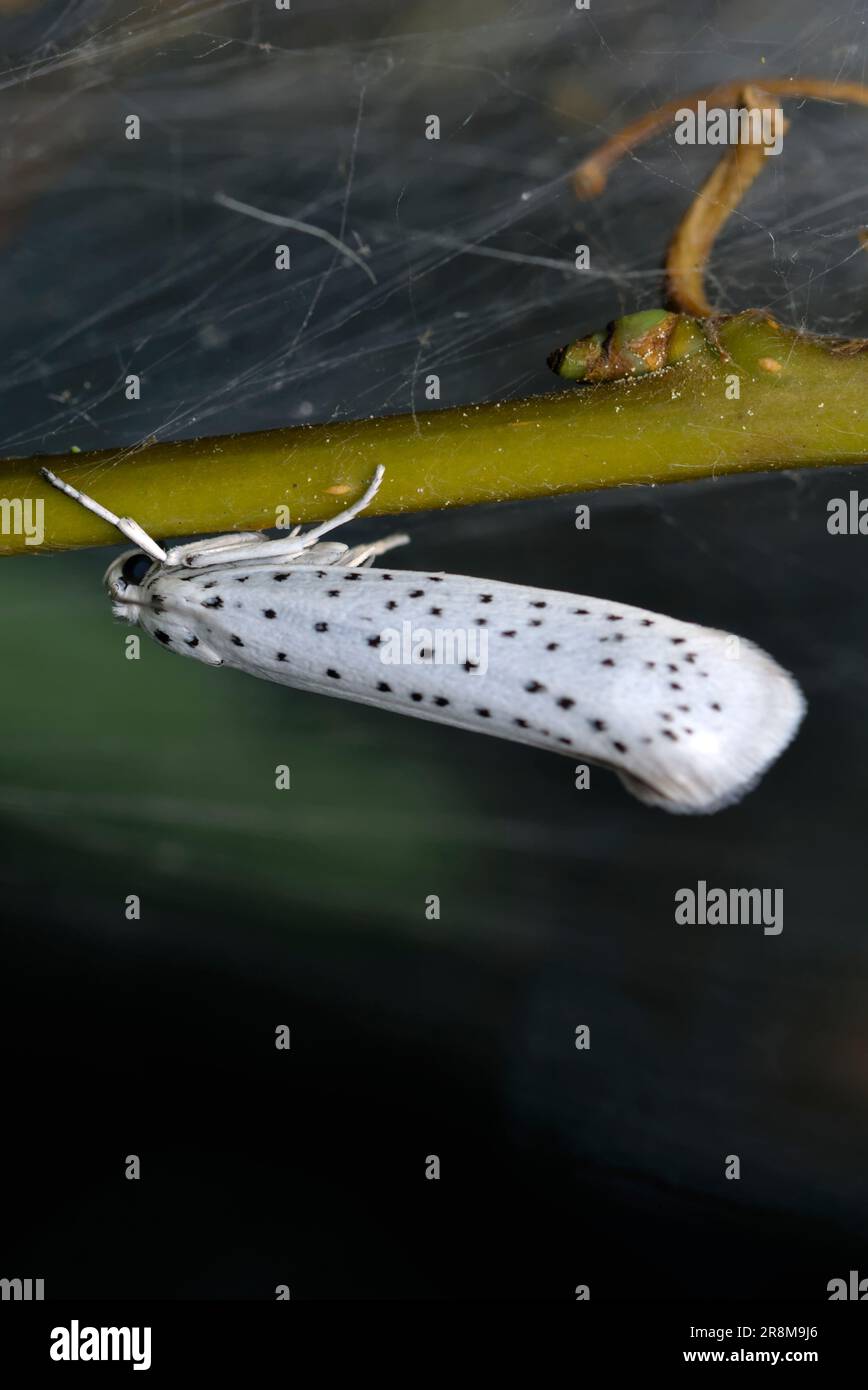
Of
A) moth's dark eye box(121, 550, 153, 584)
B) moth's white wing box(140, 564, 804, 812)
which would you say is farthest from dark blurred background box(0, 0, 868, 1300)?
moth's white wing box(140, 564, 804, 812)

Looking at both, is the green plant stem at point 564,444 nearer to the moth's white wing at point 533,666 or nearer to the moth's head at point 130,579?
the moth's white wing at point 533,666

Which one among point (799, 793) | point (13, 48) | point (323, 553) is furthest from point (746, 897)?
point (13, 48)

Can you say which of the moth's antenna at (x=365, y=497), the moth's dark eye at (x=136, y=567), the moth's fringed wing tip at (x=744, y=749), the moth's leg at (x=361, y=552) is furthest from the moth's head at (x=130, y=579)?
the moth's fringed wing tip at (x=744, y=749)

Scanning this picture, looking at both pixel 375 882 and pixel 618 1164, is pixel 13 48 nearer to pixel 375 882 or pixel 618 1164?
pixel 375 882

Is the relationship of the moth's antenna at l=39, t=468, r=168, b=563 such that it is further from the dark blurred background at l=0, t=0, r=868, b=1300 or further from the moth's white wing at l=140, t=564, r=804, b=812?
the dark blurred background at l=0, t=0, r=868, b=1300

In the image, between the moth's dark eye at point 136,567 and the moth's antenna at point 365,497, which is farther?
the moth's dark eye at point 136,567
